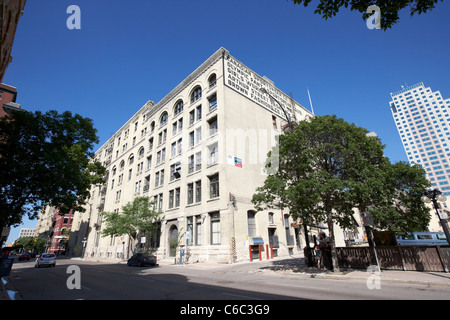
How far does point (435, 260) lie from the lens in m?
10.7

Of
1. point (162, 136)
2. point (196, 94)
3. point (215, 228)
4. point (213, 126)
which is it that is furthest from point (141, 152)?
point (215, 228)

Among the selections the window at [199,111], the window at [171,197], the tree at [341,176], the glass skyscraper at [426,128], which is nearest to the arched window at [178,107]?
the window at [199,111]

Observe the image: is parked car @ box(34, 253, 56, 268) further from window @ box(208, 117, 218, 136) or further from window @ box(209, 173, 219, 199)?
window @ box(208, 117, 218, 136)

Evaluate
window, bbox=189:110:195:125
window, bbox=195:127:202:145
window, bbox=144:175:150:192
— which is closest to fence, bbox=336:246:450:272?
window, bbox=195:127:202:145

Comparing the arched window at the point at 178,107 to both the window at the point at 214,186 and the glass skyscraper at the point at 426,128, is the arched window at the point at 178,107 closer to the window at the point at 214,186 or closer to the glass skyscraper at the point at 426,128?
the window at the point at 214,186

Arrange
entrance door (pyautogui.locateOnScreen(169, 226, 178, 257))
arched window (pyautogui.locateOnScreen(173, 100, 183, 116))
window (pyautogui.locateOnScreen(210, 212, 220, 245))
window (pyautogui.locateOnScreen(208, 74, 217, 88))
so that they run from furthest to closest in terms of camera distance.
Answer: arched window (pyautogui.locateOnScreen(173, 100, 183, 116))
window (pyautogui.locateOnScreen(208, 74, 217, 88))
entrance door (pyautogui.locateOnScreen(169, 226, 178, 257))
window (pyautogui.locateOnScreen(210, 212, 220, 245))

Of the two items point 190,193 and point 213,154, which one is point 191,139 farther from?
point 190,193

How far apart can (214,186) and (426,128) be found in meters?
176

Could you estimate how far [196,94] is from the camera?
3175 cm

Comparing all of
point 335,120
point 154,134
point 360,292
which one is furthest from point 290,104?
point 360,292

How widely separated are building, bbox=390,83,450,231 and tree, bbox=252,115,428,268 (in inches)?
6208

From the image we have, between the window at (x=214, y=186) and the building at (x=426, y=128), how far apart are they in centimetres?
15635

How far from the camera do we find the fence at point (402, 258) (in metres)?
10.6

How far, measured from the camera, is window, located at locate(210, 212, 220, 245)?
898 inches
